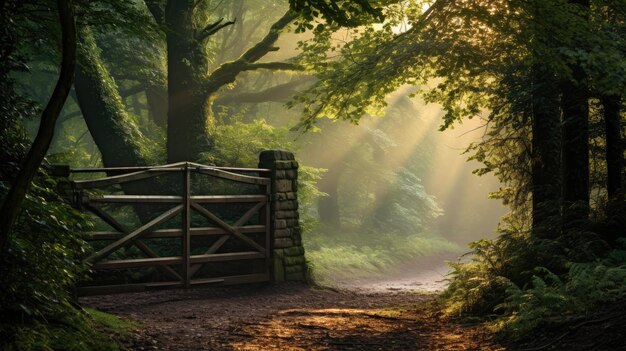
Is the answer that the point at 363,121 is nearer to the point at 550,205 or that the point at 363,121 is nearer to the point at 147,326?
the point at 550,205

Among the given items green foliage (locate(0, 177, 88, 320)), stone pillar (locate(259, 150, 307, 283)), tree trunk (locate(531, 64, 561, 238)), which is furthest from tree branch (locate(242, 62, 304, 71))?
green foliage (locate(0, 177, 88, 320))

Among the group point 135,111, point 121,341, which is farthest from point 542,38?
point 135,111

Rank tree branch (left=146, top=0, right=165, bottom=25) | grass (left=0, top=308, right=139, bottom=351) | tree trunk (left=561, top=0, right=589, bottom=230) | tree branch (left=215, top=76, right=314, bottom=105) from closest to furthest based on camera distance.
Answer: grass (left=0, top=308, right=139, bottom=351)
tree trunk (left=561, top=0, right=589, bottom=230)
tree branch (left=146, top=0, right=165, bottom=25)
tree branch (left=215, top=76, right=314, bottom=105)

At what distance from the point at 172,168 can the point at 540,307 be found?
620cm

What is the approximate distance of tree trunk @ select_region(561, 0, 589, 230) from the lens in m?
9.70

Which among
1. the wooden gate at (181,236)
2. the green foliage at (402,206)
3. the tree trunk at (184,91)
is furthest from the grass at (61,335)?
the green foliage at (402,206)

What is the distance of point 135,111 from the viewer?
3297cm

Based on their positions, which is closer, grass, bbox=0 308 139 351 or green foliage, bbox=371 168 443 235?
grass, bbox=0 308 139 351

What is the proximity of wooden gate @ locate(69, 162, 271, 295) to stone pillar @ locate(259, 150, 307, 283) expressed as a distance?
155 mm

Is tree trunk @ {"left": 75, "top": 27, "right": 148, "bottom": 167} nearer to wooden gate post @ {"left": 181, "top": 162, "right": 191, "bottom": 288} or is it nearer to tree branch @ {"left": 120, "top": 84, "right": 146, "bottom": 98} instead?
wooden gate post @ {"left": 181, "top": 162, "right": 191, "bottom": 288}

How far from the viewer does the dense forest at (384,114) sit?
19.1ft

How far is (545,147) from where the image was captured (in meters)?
11.0

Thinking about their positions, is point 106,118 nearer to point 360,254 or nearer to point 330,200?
point 360,254

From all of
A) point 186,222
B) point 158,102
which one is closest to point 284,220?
point 186,222
